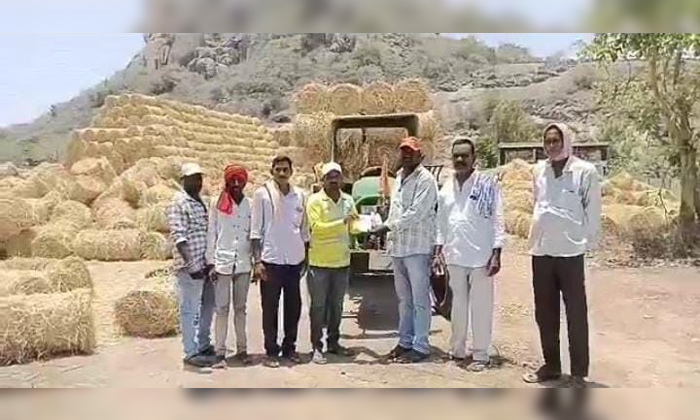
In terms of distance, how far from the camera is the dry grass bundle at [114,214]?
10.9m

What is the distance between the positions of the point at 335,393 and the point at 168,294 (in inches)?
79.6

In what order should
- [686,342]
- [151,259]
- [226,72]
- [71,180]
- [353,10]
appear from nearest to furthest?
[353,10] < [686,342] < [151,259] < [71,180] < [226,72]

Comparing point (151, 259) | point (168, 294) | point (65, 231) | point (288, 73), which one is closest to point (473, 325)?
point (168, 294)

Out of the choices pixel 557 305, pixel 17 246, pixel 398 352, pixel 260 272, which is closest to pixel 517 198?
pixel 17 246

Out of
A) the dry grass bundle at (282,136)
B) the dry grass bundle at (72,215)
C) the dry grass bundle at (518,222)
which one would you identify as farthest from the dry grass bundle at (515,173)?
the dry grass bundle at (72,215)

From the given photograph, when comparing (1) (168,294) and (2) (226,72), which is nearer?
(1) (168,294)

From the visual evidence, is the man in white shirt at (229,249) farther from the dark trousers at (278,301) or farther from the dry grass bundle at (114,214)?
the dry grass bundle at (114,214)

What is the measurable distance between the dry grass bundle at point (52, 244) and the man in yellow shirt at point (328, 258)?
17.8ft

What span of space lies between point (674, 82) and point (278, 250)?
6.96m

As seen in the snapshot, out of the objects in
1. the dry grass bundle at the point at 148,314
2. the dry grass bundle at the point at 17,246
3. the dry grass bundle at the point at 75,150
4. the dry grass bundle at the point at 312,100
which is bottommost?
the dry grass bundle at the point at 148,314

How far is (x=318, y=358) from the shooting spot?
511cm

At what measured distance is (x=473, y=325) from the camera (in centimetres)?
502

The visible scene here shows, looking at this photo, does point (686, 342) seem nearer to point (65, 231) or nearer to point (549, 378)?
point (549, 378)

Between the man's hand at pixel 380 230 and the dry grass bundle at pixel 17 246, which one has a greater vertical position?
the man's hand at pixel 380 230
